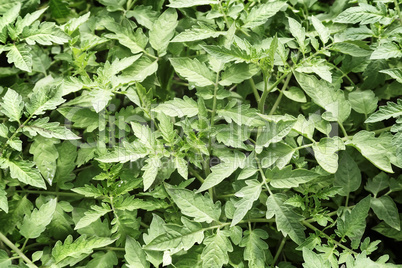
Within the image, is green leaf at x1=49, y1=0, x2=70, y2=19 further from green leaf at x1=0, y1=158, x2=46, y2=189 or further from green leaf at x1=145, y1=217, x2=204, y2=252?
green leaf at x1=145, y1=217, x2=204, y2=252

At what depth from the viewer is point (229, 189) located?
6.54 ft

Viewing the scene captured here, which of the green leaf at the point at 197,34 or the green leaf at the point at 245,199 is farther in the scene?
the green leaf at the point at 197,34

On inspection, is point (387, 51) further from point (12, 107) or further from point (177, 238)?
point (12, 107)

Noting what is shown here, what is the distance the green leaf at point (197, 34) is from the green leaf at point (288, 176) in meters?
0.61

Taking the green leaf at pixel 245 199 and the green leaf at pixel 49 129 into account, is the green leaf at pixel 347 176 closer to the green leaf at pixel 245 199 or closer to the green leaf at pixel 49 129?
the green leaf at pixel 245 199

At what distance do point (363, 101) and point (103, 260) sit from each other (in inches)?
50.3

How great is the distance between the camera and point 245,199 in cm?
167

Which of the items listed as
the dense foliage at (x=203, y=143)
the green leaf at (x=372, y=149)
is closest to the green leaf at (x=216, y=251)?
the dense foliage at (x=203, y=143)

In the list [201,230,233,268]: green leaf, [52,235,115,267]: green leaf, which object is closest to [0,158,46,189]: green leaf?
[52,235,115,267]: green leaf

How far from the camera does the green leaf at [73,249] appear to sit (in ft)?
5.82

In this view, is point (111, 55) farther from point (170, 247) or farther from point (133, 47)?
point (170, 247)

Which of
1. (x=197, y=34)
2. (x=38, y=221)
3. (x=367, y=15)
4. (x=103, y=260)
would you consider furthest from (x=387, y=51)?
(x=38, y=221)

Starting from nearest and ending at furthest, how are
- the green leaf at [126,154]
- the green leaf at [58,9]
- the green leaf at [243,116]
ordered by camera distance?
1. the green leaf at [126,154]
2. the green leaf at [243,116]
3. the green leaf at [58,9]

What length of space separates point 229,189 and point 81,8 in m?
1.26
